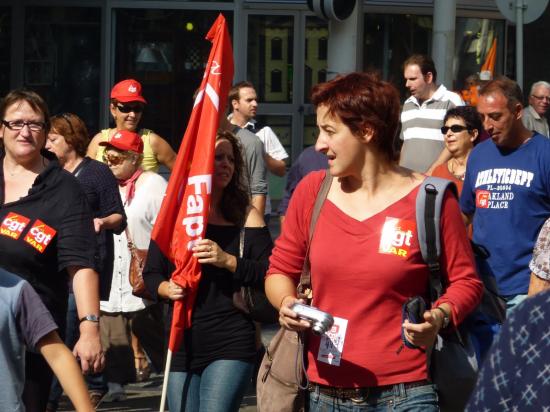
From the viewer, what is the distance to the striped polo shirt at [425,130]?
381 inches

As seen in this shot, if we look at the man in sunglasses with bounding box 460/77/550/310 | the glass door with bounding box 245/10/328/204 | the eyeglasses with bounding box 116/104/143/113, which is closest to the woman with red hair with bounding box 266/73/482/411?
the man in sunglasses with bounding box 460/77/550/310

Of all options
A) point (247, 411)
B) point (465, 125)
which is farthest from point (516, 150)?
point (247, 411)

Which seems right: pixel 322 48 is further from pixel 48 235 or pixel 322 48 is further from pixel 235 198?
pixel 48 235

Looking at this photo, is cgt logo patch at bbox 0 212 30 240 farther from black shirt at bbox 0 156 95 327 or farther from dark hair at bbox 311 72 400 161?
dark hair at bbox 311 72 400 161

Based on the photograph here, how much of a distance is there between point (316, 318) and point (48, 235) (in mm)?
1383

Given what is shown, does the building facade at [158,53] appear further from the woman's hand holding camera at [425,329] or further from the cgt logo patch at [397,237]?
the woman's hand holding camera at [425,329]

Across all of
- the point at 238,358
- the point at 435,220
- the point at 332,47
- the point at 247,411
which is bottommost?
the point at 247,411

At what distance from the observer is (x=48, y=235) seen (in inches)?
193

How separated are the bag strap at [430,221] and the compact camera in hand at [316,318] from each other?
0.38 meters

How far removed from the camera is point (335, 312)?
4.14 metres

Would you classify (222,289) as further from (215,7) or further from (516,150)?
(215,7)

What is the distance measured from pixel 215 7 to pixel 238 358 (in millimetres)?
11856

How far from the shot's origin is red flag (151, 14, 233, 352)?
5.33 meters

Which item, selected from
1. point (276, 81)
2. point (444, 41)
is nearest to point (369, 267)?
point (444, 41)
